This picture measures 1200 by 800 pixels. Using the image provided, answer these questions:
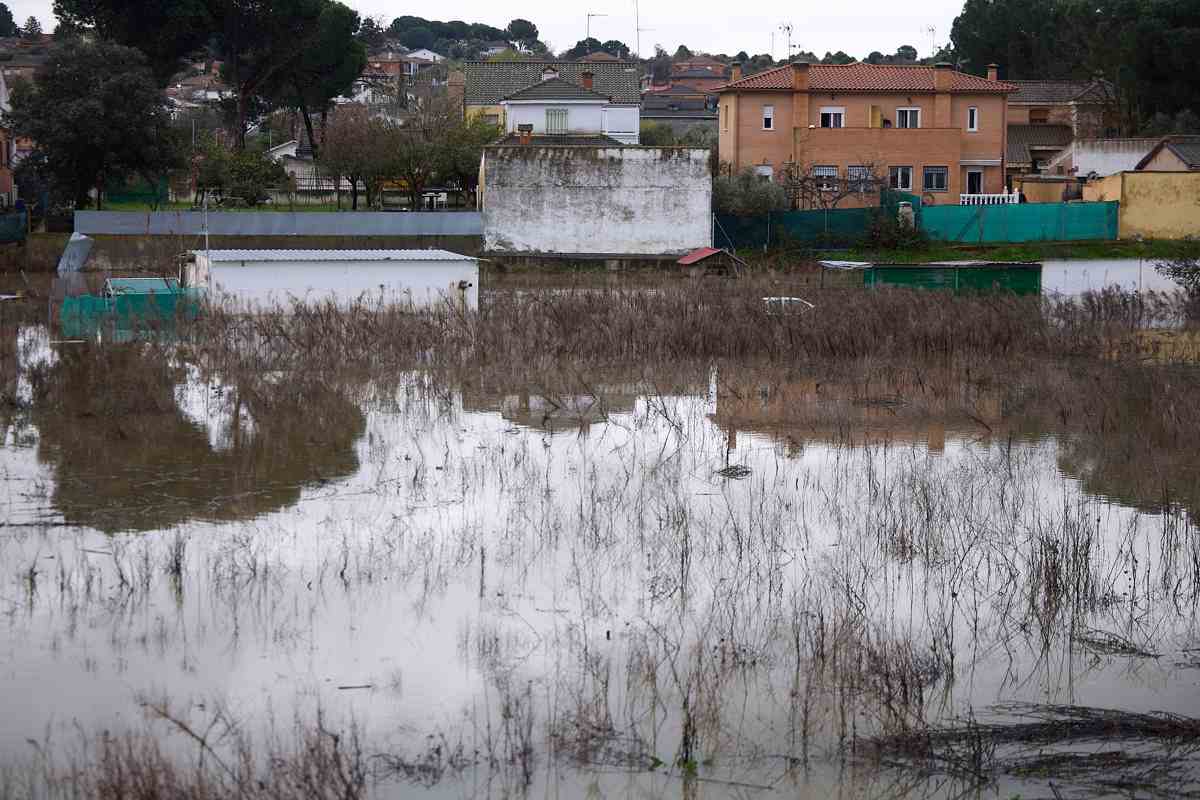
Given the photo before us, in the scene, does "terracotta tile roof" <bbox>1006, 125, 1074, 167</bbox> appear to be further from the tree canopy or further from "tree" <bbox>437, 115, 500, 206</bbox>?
"tree" <bbox>437, 115, 500, 206</bbox>

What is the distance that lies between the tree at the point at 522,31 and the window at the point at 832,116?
4354 inches

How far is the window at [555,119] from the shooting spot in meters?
51.7

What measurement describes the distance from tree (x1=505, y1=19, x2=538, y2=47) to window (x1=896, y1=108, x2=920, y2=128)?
364 feet

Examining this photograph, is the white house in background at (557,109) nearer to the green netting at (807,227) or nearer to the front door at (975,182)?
the front door at (975,182)

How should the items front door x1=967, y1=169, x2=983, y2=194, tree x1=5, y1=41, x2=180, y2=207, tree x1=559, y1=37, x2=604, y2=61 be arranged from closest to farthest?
tree x1=5, y1=41, x2=180, y2=207, front door x1=967, y1=169, x2=983, y2=194, tree x1=559, y1=37, x2=604, y2=61

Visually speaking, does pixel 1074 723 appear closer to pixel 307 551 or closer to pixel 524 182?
pixel 307 551

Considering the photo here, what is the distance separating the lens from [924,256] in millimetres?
36562

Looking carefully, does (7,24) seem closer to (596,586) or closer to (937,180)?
(937,180)

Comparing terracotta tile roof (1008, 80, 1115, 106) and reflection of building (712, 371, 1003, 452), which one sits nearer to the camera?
reflection of building (712, 371, 1003, 452)

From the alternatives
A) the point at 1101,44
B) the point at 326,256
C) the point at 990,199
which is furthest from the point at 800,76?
the point at 326,256

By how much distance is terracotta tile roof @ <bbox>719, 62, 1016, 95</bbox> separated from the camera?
156 feet

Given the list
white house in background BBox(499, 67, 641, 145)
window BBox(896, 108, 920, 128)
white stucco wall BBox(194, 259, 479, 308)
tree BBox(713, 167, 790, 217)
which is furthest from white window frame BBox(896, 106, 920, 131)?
white stucco wall BBox(194, 259, 479, 308)

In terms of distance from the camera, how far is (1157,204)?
124 ft

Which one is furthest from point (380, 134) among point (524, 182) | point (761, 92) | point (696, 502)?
point (696, 502)
